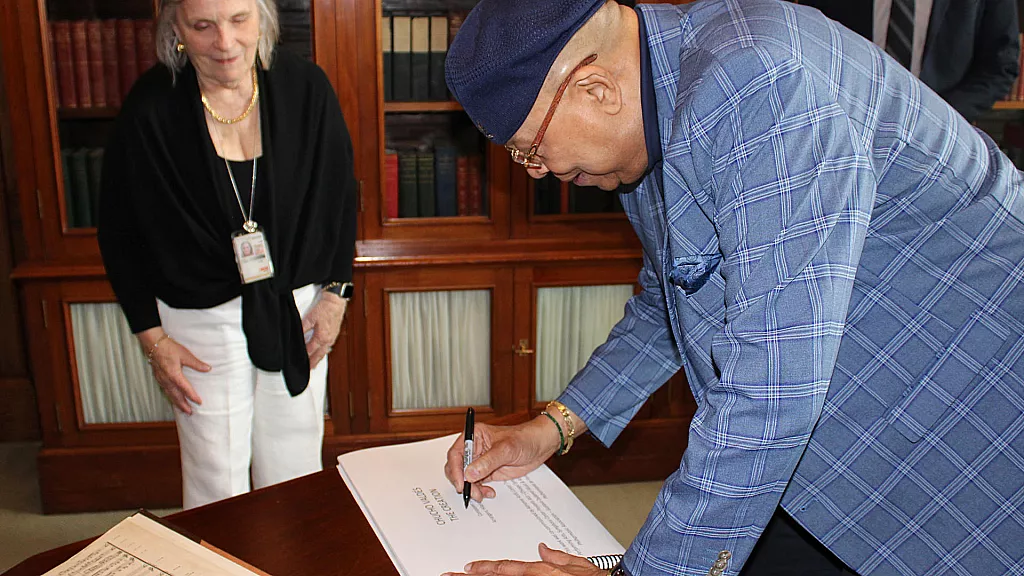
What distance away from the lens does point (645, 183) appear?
1.17 m

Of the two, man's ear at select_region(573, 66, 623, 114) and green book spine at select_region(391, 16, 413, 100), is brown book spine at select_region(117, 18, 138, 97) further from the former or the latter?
man's ear at select_region(573, 66, 623, 114)

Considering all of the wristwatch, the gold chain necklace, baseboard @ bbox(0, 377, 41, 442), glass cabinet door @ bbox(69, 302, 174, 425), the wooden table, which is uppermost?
the gold chain necklace

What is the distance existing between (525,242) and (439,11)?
2.65ft

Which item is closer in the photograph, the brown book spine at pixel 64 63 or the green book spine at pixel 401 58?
the brown book spine at pixel 64 63

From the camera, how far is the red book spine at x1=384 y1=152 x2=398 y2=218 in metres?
2.85

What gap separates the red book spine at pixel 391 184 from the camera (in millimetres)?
2854

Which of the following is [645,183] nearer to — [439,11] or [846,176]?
[846,176]

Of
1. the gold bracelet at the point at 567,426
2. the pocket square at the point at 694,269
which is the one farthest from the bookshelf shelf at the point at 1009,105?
the pocket square at the point at 694,269

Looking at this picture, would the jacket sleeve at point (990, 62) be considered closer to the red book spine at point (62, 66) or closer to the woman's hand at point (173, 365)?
the woman's hand at point (173, 365)

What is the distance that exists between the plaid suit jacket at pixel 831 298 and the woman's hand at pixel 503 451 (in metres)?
0.29

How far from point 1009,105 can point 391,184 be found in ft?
7.24

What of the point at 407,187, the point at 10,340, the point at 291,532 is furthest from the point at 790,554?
the point at 10,340

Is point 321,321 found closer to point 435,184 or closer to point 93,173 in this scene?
point 435,184

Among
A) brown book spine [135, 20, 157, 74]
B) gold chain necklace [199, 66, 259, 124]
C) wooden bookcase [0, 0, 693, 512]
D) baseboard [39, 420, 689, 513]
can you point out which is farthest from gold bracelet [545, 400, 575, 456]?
brown book spine [135, 20, 157, 74]
